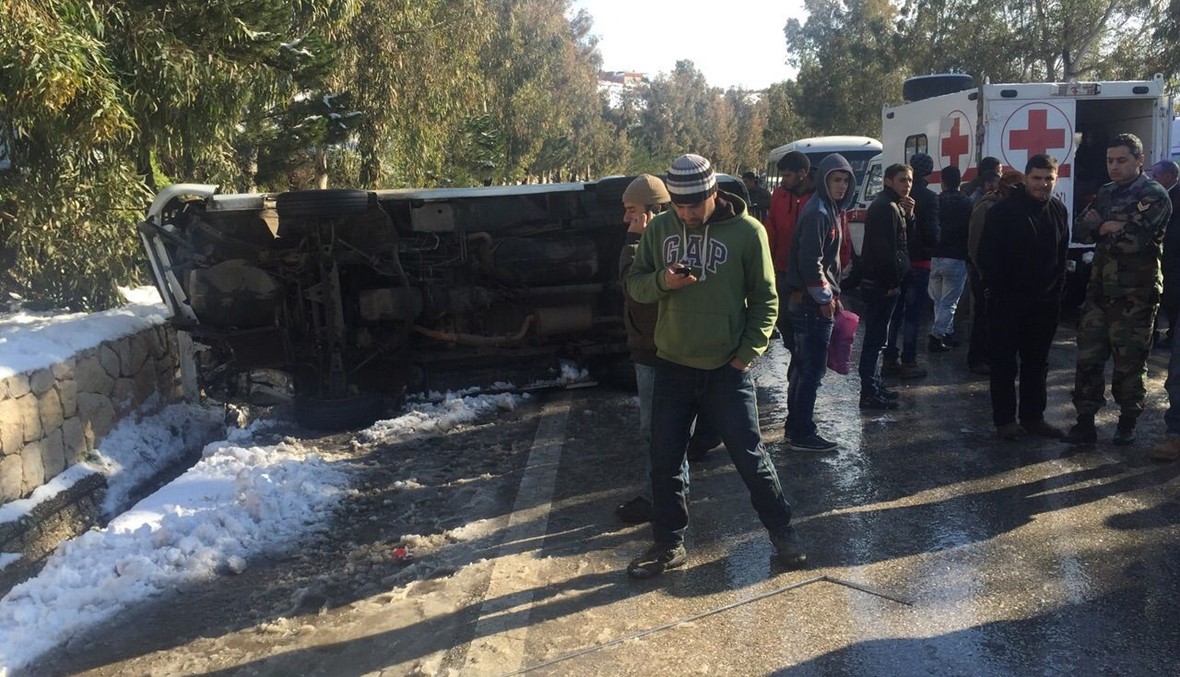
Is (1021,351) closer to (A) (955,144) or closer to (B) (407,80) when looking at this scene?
(A) (955,144)

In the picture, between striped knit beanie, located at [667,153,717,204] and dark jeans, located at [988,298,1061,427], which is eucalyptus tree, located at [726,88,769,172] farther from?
striped knit beanie, located at [667,153,717,204]

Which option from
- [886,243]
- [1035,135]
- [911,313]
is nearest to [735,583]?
[886,243]

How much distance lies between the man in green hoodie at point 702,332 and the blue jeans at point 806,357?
1.84m

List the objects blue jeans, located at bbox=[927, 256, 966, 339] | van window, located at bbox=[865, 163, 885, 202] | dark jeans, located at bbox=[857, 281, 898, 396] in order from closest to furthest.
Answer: dark jeans, located at bbox=[857, 281, 898, 396]
blue jeans, located at bbox=[927, 256, 966, 339]
van window, located at bbox=[865, 163, 885, 202]

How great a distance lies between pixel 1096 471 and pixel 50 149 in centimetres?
746

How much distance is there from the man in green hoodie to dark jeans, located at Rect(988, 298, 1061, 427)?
2546 millimetres

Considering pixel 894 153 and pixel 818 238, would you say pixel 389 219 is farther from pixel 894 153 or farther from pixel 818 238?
pixel 894 153

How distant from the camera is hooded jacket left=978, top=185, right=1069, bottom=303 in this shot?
5809mm

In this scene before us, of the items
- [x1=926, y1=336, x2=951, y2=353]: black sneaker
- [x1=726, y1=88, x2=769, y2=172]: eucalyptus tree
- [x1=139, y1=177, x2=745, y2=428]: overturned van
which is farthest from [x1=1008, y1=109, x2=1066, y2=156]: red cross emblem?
[x1=726, y1=88, x2=769, y2=172]: eucalyptus tree

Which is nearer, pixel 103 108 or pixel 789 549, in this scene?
pixel 789 549

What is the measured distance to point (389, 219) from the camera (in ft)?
24.0

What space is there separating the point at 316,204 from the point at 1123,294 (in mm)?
5375

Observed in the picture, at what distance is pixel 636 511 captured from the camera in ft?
16.2

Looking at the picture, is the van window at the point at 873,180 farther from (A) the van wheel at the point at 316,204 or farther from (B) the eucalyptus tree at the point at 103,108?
(A) the van wheel at the point at 316,204
